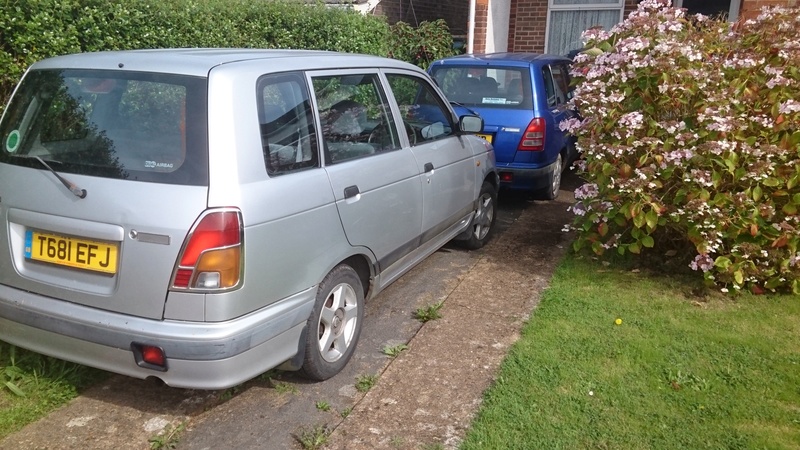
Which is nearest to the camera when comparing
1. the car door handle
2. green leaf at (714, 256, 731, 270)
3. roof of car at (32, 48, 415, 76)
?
roof of car at (32, 48, 415, 76)

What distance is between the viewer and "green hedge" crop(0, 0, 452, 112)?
4992 millimetres

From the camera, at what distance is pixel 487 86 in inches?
301

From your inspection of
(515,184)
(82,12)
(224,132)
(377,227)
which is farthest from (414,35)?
(224,132)

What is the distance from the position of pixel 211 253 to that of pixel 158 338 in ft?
1.46

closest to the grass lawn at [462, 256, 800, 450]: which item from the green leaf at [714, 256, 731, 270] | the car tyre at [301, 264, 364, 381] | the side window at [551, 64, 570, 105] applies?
the green leaf at [714, 256, 731, 270]

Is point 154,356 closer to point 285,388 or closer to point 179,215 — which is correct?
point 179,215

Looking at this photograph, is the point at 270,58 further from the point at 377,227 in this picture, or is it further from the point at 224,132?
the point at 377,227

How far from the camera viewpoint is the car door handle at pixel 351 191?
3.72 metres

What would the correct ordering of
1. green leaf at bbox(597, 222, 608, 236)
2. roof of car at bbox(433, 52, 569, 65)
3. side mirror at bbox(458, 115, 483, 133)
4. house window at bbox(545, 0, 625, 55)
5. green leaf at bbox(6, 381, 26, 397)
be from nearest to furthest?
green leaf at bbox(6, 381, 26, 397) < green leaf at bbox(597, 222, 608, 236) < side mirror at bbox(458, 115, 483, 133) < roof of car at bbox(433, 52, 569, 65) < house window at bbox(545, 0, 625, 55)

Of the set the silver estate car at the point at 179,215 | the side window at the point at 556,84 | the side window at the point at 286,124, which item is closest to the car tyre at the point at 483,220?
the side window at the point at 556,84

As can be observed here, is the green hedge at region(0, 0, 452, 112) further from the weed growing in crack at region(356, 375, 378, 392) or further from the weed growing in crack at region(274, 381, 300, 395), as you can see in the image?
the weed growing in crack at region(356, 375, 378, 392)

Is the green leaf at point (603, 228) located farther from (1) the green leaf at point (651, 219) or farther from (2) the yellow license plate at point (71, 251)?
(2) the yellow license plate at point (71, 251)

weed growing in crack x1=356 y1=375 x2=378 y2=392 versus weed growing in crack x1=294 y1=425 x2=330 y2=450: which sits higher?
weed growing in crack x1=356 y1=375 x2=378 y2=392

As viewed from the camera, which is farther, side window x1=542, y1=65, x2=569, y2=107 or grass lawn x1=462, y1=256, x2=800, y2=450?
side window x1=542, y1=65, x2=569, y2=107
